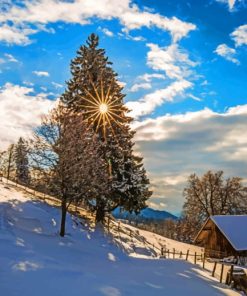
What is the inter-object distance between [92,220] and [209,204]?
30.3 meters

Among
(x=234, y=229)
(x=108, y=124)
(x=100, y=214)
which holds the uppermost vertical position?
(x=108, y=124)

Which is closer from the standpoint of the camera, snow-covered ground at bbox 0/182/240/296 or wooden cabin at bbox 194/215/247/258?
snow-covered ground at bbox 0/182/240/296

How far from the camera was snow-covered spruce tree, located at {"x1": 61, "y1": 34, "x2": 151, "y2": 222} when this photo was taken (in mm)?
38375

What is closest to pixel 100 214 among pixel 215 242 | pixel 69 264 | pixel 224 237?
pixel 224 237

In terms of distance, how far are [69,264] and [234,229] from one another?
33.3 metres

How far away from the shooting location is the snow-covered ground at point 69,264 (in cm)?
1437

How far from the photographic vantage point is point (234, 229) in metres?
48.6

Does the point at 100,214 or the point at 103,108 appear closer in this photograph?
the point at 100,214

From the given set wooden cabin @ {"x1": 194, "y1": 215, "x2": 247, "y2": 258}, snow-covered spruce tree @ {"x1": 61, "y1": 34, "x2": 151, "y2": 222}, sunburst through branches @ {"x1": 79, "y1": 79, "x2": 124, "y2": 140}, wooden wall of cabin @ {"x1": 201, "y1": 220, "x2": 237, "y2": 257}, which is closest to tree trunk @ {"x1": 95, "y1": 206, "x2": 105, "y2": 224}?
snow-covered spruce tree @ {"x1": 61, "y1": 34, "x2": 151, "y2": 222}

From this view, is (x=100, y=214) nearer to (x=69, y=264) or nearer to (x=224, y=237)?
(x=224, y=237)

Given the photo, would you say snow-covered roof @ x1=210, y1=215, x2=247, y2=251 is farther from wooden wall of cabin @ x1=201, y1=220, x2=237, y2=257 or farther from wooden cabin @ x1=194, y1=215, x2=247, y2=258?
wooden wall of cabin @ x1=201, y1=220, x2=237, y2=257

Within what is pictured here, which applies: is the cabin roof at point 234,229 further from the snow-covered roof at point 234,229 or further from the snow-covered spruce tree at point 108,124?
the snow-covered spruce tree at point 108,124

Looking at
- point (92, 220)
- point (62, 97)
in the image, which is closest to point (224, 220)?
point (92, 220)

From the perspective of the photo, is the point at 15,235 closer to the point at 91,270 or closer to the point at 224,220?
the point at 91,270
